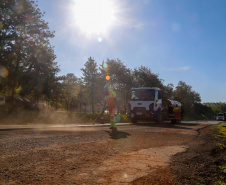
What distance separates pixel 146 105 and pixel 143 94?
1054mm

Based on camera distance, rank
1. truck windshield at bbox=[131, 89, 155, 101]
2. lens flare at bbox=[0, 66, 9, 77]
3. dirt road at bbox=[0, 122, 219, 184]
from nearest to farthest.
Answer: dirt road at bbox=[0, 122, 219, 184] → truck windshield at bbox=[131, 89, 155, 101] → lens flare at bbox=[0, 66, 9, 77]

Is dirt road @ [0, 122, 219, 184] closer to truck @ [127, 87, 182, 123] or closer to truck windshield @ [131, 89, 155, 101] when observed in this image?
truck @ [127, 87, 182, 123]

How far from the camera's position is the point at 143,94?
59.0ft

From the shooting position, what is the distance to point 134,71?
45.8m

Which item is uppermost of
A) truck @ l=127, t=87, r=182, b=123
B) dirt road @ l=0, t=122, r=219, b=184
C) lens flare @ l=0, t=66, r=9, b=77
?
lens flare @ l=0, t=66, r=9, b=77

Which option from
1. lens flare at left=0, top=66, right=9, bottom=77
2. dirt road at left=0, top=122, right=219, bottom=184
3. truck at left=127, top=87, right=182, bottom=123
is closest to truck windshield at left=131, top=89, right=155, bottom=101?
truck at left=127, top=87, right=182, bottom=123

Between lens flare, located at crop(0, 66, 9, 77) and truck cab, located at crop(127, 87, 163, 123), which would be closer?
truck cab, located at crop(127, 87, 163, 123)

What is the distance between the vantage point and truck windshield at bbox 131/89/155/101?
17.6 metres

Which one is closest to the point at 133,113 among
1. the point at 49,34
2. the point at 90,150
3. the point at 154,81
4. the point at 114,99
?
the point at 114,99

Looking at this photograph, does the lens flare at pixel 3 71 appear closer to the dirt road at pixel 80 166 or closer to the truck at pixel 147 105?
the truck at pixel 147 105

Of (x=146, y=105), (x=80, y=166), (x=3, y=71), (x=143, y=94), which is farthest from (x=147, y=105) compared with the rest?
(x=3, y=71)

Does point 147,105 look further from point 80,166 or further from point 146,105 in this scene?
point 80,166

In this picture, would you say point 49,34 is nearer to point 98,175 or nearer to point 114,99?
point 114,99

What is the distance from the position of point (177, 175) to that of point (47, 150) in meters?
3.08
